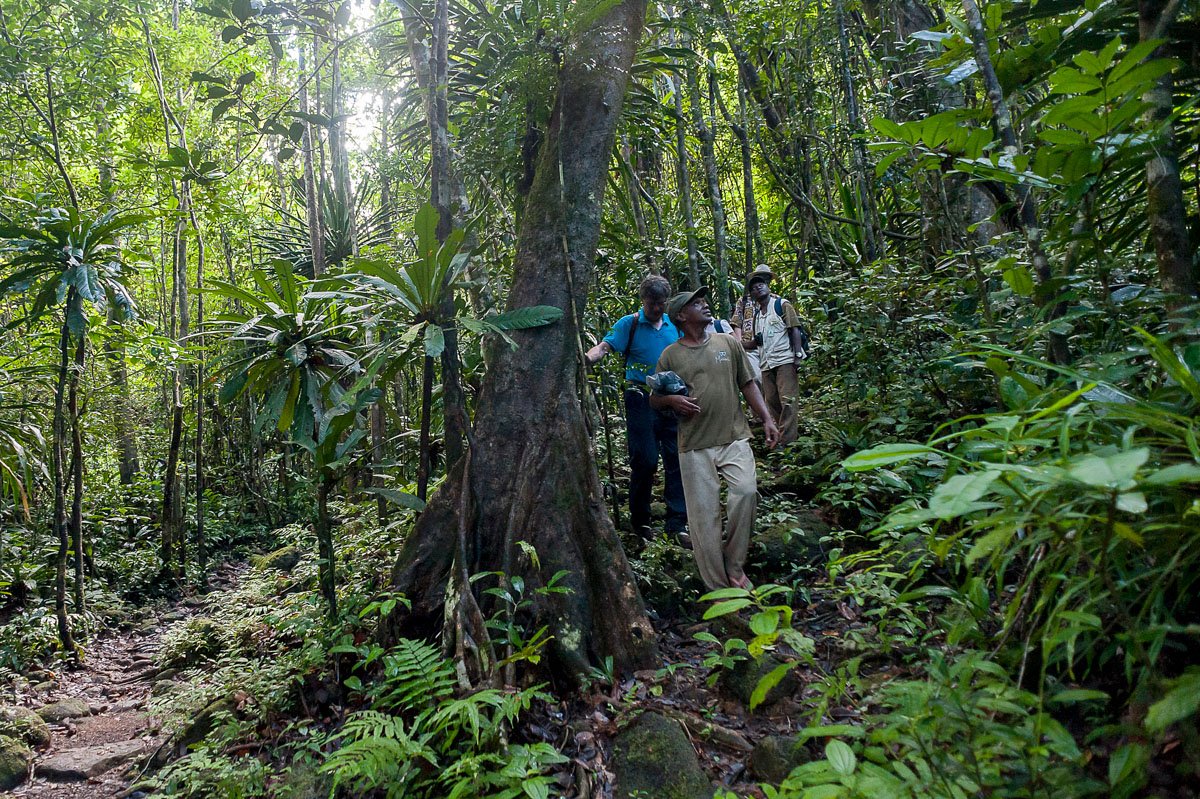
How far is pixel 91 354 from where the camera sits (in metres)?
7.15

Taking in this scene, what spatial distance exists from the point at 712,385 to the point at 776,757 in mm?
2098

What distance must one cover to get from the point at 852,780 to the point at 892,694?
1.20ft

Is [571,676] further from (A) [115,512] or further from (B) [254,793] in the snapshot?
(A) [115,512]

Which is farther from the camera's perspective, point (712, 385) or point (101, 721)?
point (101, 721)

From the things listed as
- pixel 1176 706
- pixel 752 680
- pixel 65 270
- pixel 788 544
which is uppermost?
pixel 65 270

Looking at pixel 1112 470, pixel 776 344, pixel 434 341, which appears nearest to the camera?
pixel 1112 470

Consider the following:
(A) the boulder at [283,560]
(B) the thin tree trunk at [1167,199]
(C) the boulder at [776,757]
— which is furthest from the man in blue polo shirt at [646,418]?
(A) the boulder at [283,560]

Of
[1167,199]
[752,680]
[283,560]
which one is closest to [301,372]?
[752,680]

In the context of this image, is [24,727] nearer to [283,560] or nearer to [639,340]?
[283,560]

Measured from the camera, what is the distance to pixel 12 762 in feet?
13.6

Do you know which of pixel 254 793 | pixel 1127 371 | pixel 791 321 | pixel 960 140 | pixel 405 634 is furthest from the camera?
pixel 791 321

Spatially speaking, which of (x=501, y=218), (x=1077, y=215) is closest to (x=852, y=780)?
(x=1077, y=215)

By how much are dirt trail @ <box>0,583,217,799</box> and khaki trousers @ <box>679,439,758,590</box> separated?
3347mm

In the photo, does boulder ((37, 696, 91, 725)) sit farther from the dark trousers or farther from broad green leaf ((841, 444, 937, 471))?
broad green leaf ((841, 444, 937, 471))
